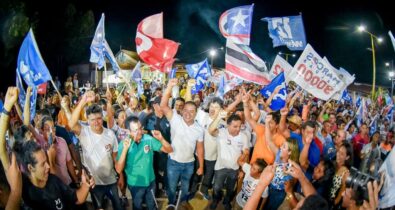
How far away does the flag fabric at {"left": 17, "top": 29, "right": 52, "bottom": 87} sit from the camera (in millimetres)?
5609

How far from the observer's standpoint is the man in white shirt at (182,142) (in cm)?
564

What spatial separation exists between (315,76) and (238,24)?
2267 mm

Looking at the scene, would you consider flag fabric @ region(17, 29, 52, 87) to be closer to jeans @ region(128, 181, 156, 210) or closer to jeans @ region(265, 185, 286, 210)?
jeans @ region(128, 181, 156, 210)

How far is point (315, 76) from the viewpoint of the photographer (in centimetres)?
818

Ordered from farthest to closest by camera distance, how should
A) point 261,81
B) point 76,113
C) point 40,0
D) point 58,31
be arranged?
point 58,31 < point 40,0 < point 261,81 < point 76,113

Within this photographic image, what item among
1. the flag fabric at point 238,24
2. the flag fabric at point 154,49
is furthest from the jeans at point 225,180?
the flag fabric at point 238,24

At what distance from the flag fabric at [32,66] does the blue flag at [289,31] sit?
812cm

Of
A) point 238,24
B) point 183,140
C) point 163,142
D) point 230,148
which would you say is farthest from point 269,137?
point 238,24

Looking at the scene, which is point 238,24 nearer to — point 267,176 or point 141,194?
point 141,194

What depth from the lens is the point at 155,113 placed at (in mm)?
7227

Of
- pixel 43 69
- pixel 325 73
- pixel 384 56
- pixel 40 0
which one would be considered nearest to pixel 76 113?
pixel 43 69

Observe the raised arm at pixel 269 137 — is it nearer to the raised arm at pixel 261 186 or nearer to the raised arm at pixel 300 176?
the raised arm at pixel 300 176

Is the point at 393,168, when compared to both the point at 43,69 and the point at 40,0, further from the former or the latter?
the point at 40,0

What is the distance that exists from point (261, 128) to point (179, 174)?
5.08 feet
